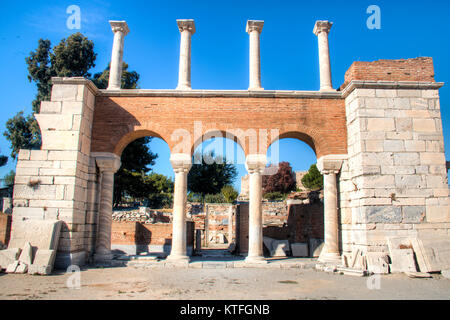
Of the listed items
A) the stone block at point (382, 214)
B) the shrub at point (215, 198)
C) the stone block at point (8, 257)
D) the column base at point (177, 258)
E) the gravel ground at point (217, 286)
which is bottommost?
the gravel ground at point (217, 286)

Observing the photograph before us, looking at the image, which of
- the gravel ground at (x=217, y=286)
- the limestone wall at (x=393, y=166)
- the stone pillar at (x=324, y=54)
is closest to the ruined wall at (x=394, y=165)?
the limestone wall at (x=393, y=166)

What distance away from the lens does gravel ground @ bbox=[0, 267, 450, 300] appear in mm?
6508

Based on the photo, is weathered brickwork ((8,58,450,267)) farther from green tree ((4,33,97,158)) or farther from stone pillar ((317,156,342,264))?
green tree ((4,33,97,158))

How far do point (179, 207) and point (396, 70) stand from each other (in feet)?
28.0

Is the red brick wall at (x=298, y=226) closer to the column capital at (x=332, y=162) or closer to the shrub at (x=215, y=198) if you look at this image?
the column capital at (x=332, y=162)

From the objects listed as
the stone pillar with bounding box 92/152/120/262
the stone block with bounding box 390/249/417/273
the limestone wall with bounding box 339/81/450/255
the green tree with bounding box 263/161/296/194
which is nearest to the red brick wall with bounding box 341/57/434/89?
the limestone wall with bounding box 339/81/450/255

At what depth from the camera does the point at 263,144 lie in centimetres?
1159

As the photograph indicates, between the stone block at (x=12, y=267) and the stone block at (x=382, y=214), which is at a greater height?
the stone block at (x=382, y=214)

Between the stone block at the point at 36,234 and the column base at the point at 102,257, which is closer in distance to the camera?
the stone block at the point at 36,234

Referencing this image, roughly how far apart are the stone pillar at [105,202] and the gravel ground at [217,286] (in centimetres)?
147

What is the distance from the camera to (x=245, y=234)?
16.1 meters

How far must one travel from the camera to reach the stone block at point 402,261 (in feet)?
30.4

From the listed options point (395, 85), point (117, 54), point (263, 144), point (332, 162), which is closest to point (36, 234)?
point (117, 54)

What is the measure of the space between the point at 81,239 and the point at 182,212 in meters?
3.33
